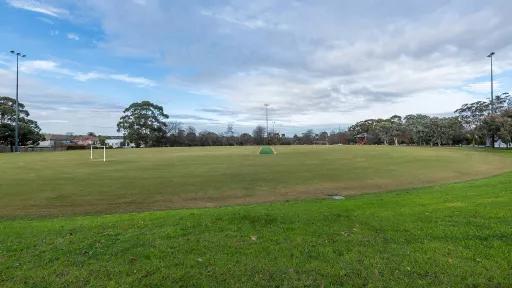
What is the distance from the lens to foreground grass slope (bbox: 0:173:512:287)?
13.5 ft

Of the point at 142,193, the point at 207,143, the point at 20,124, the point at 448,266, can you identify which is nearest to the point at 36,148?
the point at 20,124

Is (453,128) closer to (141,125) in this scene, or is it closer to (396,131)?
(396,131)

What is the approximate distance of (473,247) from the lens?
5.01 m

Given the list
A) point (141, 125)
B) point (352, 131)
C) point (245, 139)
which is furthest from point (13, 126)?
point (352, 131)

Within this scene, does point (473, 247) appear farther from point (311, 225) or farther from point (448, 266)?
point (311, 225)

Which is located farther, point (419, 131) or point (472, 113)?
point (419, 131)

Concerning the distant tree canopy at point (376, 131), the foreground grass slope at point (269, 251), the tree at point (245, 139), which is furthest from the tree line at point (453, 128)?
the foreground grass slope at point (269, 251)

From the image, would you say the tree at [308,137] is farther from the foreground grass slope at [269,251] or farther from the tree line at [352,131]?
the foreground grass slope at [269,251]

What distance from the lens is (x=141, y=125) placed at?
86.1m

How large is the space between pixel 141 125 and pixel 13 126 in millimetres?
28071

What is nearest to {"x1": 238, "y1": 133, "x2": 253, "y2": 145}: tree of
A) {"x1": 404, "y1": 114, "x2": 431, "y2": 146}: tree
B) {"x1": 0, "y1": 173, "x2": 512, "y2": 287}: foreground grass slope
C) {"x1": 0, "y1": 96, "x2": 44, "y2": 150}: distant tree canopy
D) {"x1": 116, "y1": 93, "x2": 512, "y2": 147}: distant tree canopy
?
{"x1": 116, "y1": 93, "x2": 512, "y2": 147}: distant tree canopy

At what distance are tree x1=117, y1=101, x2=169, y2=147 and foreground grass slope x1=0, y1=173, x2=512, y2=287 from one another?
81694 millimetres

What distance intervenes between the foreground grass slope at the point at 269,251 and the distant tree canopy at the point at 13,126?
63674 millimetres

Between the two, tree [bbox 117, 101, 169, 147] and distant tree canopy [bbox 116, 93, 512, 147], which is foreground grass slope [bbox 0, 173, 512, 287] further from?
tree [bbox 117, 101, 169, 147]
